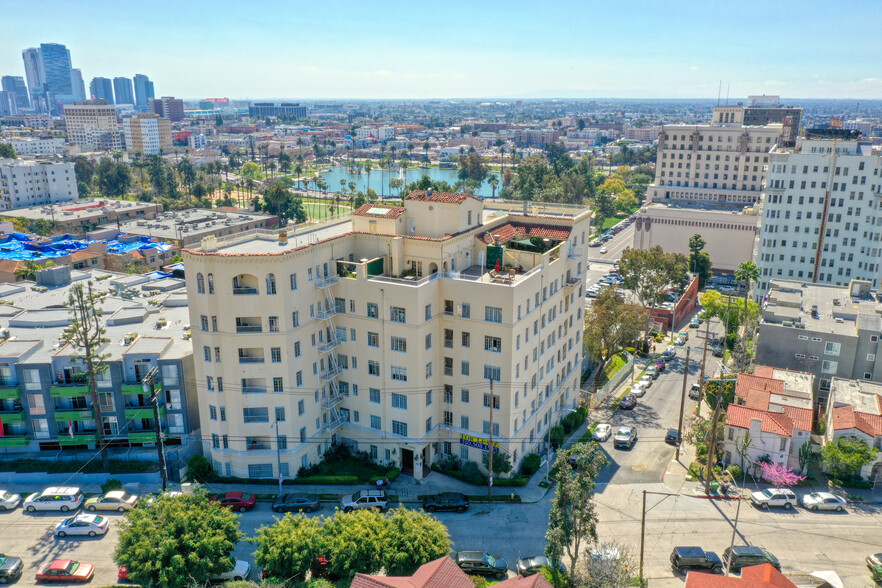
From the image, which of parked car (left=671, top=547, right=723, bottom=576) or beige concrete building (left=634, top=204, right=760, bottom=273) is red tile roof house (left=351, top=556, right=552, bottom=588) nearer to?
parked car (left=671, top=547, right=723, bottom=576)

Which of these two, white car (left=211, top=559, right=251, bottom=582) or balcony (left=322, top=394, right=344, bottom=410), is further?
balcony (left=322, top=394, right=344, bottom=410)

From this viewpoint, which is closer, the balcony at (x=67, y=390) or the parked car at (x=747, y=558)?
the parked car at (x=747, y=558)

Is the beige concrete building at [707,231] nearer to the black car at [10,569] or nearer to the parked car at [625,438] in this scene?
the parked car at [625,438]

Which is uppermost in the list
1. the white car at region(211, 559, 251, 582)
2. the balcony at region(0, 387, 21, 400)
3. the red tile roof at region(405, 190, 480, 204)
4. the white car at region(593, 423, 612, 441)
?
the red tile roof at region(405, 190, 480, 204)

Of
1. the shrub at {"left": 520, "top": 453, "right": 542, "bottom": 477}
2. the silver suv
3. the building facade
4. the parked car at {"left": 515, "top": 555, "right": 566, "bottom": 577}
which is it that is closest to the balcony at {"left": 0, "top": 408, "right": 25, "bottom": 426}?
the silver suv

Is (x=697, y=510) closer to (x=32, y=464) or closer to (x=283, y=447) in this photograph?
(x=283, y=447)

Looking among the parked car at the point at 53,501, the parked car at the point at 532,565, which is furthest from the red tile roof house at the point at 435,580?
the parked car at the point at 53,501
